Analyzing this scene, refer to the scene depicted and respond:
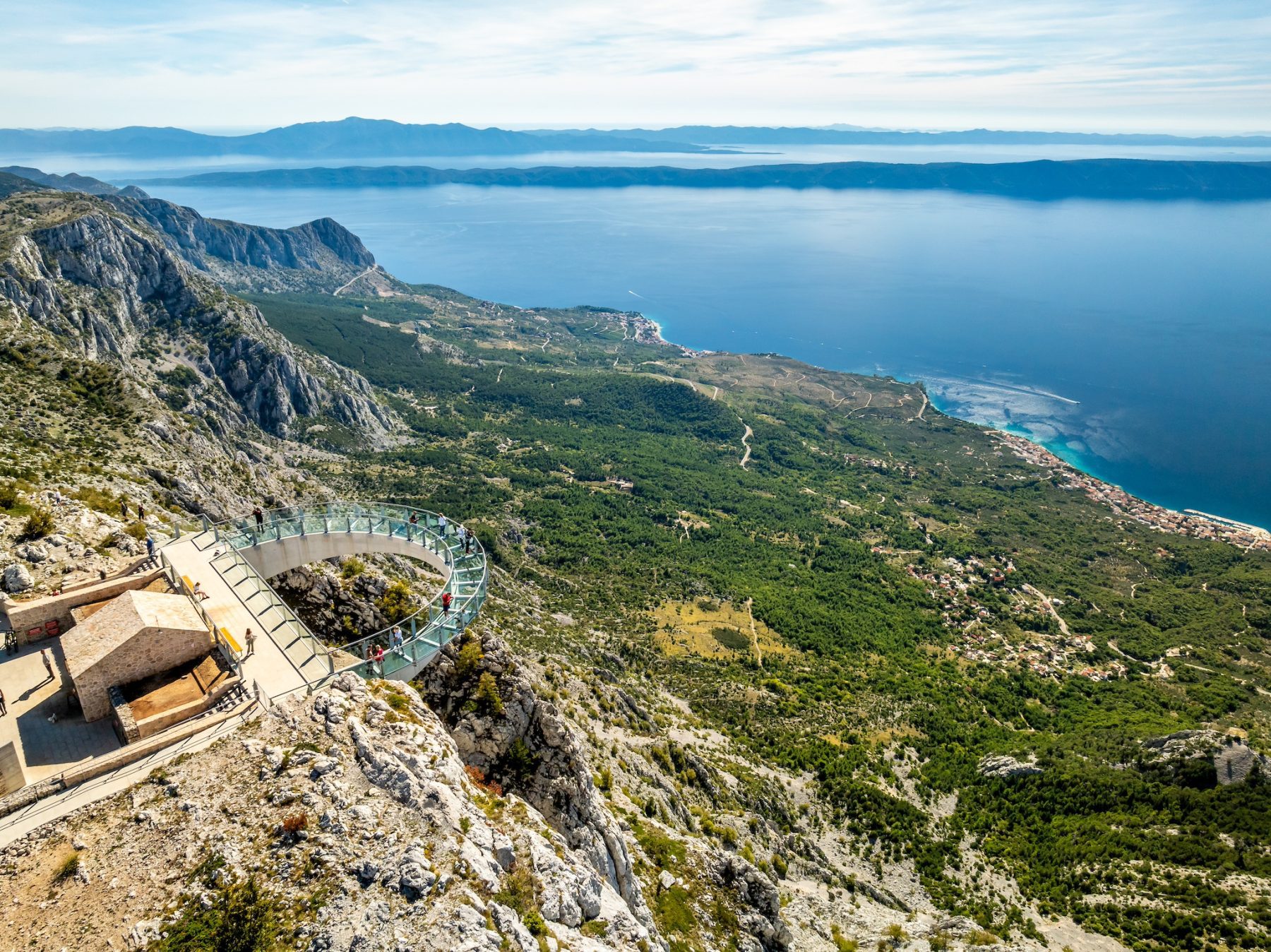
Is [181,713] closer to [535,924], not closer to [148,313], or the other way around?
[535,924]

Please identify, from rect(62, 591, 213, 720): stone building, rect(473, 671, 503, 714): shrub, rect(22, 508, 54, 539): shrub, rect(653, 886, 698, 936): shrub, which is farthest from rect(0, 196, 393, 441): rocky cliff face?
rect(653, 886, 698, 936): shrub

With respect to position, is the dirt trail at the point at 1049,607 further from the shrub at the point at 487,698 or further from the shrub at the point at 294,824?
the shrub at the point at 294,824

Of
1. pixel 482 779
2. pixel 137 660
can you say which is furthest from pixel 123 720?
pixel 482 779

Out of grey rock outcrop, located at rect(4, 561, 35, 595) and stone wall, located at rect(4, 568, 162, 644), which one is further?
grey rock outcrop, located at rect(4, 561, 35, 595)

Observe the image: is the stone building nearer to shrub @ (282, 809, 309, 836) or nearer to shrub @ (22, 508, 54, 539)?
shrub @ (22, 508, 54, 539)

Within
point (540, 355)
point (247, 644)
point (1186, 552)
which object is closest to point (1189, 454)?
point (1186, 552)

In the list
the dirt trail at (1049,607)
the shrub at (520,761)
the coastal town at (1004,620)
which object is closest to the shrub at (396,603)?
the shrub at (520,761)

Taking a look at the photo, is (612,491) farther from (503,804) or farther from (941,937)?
(503,804)
